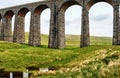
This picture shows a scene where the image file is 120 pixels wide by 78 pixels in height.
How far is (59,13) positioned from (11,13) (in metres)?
28.0

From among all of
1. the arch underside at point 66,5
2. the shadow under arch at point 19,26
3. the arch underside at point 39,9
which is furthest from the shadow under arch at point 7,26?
the arch underside at point 66,5

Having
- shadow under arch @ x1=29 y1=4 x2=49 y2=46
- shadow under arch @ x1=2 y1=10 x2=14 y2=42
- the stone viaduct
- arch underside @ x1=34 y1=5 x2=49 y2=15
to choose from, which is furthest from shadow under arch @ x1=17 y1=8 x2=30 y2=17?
shadow under arch @ x1=2 y1=10 x2=14 y2=42

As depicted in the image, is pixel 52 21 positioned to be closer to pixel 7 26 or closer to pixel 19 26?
pixel 19 26

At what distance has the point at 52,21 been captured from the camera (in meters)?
79.1

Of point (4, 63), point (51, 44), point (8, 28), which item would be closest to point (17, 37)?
point (8, 28)

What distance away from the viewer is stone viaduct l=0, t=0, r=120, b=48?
6881cm

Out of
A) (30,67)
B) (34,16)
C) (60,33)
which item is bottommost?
(30,67)

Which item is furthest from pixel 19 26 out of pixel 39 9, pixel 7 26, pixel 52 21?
pixel 52 21

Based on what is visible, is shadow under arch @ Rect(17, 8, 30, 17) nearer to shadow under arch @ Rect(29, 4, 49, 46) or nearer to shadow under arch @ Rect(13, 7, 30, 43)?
shadow under arch @ Rect(13, 7, 30, 43)

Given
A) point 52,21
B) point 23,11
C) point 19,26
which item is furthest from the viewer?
point 19,26

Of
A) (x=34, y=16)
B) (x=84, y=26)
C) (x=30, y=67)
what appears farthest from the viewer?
(x=34, y=16)

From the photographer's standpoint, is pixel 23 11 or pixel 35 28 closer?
pixel 35 28

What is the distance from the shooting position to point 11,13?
3927 inches

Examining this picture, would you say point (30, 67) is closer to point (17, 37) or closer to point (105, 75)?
point (105, 75)
